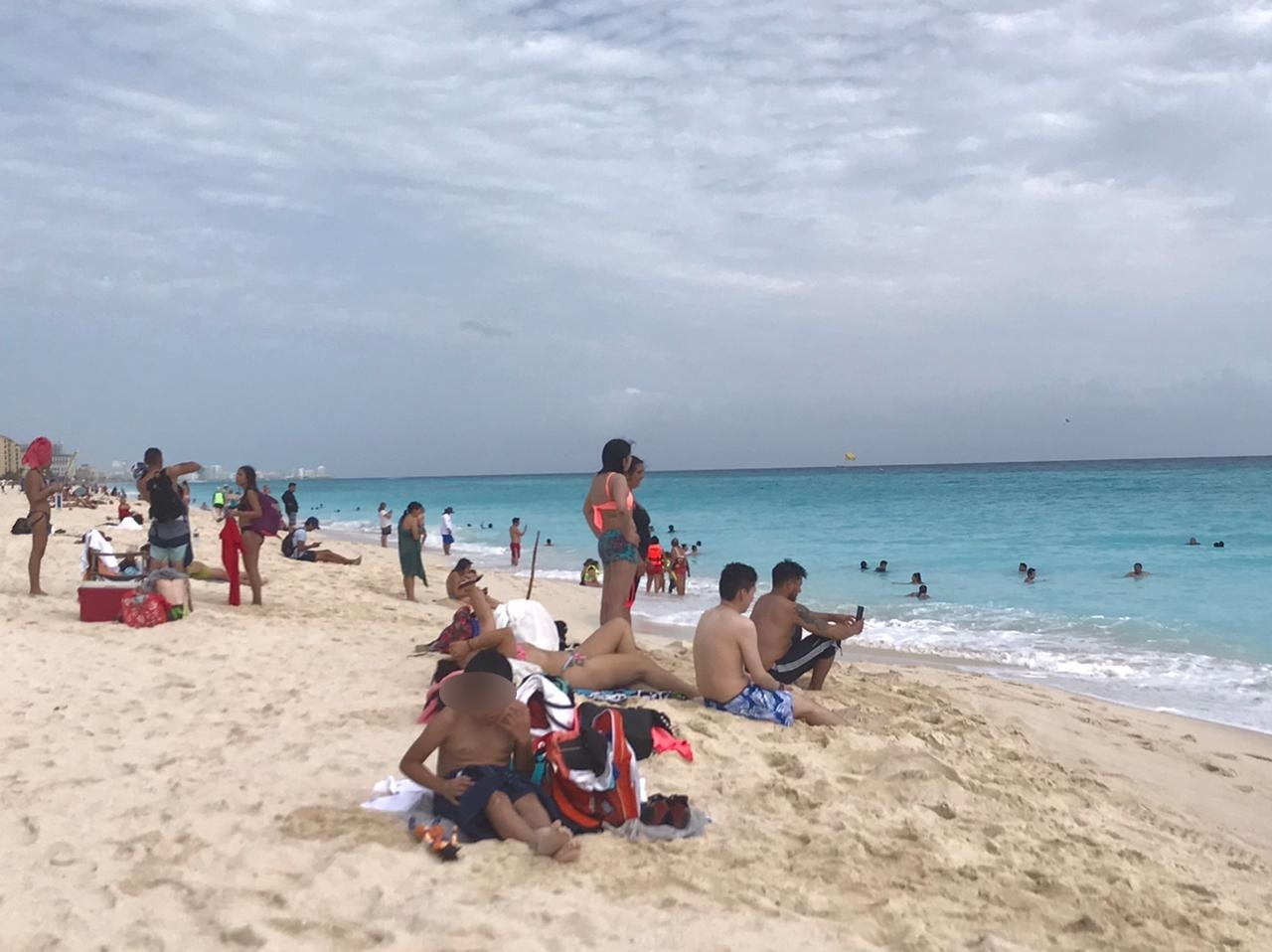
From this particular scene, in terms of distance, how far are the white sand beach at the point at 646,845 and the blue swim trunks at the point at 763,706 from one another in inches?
5.4

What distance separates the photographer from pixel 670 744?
496cm

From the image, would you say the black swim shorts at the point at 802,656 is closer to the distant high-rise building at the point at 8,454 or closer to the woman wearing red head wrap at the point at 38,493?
the woman wearing red head wrap at the point at 38,493

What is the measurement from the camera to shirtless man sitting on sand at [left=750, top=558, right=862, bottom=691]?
21.7 feet

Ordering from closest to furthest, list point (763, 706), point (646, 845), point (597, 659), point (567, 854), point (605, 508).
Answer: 1. point (567, 854)
2. point (646, 845)
3. point (763, 706)
4. point (597, 659)
5. point (605, 508)

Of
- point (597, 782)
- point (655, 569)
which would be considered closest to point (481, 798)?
point (597, 782)

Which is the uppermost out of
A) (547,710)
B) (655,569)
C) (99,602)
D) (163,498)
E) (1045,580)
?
(163,498)

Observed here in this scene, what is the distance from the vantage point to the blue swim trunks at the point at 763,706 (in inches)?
226

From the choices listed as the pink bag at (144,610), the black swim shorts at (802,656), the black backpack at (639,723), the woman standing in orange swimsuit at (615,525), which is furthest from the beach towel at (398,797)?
the pink bag at (144,610)

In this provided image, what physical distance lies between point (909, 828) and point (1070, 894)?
74 centimetres

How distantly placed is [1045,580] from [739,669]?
13.2 meters

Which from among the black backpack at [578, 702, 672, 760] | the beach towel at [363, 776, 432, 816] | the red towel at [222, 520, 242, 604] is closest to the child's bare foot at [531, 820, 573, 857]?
the beach towel at [363, 776, 432, 816]

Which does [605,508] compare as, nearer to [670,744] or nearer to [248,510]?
[670,744]

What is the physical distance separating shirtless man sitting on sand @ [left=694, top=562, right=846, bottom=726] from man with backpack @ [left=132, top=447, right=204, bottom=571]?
16.7 feet

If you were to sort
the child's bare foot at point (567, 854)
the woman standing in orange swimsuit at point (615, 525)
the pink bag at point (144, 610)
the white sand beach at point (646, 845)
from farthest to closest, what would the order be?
the pink bag at point (144, 610), the woman standing in orange swimsuit at point (615, 525), the child's bare foot at point (567, 854), the white sand beach at point (646, 845)
